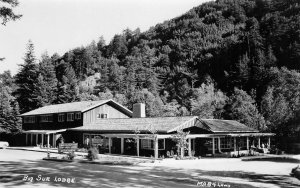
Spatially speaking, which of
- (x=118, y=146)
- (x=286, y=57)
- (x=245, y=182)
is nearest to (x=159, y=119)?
(x=118, y=146)

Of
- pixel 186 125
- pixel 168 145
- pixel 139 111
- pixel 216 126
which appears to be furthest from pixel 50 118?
pixel 216 126

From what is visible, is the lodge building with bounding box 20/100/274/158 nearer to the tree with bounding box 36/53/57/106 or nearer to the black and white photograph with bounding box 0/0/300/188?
the black and white photograph with bounding box 0/0/300/188

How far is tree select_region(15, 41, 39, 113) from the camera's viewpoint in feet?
254

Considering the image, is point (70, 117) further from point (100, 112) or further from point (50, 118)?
point (50, 118)

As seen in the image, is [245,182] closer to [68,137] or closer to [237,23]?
[68,137]

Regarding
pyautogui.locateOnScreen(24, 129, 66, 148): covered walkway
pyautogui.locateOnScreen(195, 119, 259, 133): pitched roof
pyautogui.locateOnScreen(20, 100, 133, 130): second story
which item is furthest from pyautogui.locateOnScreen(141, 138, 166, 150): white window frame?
pyautogui.locateOnScreen(24, 129, 66, 148): covered walkway

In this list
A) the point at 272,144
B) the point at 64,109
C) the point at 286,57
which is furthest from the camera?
the point at 286,57

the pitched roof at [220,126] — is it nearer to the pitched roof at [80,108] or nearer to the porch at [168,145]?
the porch at [168,145]

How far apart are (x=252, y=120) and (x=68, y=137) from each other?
84.7ft

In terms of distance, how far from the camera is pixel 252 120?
46.1 metres

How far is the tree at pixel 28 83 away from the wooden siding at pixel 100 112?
3294 centimetres

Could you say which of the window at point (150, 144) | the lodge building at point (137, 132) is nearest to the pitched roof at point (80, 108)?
the lodge building at point (137, 132)

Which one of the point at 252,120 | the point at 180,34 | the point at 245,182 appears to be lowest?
the point at 245,182

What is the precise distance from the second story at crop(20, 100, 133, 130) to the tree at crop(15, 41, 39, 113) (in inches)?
924
